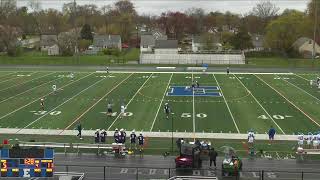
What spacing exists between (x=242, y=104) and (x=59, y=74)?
28.0 meters

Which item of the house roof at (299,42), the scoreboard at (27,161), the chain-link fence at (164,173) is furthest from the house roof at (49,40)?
the scoreboard at (27,161)

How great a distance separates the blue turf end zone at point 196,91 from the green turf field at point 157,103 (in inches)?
25.3

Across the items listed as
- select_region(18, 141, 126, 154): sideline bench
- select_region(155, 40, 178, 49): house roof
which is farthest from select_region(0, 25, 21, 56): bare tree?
select_region(18, 141, 126, 154): sideline bench

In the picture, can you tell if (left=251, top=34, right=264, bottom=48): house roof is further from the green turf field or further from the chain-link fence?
the chain-link fence

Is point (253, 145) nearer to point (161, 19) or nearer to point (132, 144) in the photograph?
point (132, 144)

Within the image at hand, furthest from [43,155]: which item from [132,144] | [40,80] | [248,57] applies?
[248,57]

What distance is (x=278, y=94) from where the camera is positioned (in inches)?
1742

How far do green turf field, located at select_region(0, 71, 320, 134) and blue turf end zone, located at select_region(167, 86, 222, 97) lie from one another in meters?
0.64

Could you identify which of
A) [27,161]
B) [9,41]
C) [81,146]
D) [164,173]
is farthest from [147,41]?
[27,161]

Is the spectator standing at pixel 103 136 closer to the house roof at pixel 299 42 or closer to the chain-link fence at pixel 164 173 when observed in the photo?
the chain-link fence at pixel 164 173

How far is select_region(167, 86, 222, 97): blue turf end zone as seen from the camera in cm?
4412

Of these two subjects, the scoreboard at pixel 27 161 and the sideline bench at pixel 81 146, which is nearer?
the scoreboard at pixel 27 161

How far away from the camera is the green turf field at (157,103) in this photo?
31984 millimetres

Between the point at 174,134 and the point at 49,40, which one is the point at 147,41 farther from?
the point at 174,134
